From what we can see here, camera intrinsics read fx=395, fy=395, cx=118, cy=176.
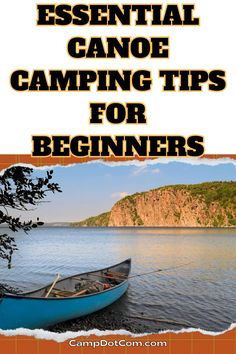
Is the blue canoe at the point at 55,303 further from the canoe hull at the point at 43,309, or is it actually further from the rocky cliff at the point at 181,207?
the rocky cliff at the point at 181,207

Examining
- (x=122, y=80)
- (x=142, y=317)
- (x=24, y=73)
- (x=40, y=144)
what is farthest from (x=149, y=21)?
(x=142, y=317)

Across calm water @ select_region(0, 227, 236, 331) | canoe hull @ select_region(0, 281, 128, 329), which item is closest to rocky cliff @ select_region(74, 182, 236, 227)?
Result: calm water @ select_region(0, 227, 236, 331)

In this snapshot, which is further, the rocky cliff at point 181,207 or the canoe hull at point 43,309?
the rocky cliff at point 181,207

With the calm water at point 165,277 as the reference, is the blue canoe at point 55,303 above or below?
above

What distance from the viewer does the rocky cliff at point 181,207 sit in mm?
26266

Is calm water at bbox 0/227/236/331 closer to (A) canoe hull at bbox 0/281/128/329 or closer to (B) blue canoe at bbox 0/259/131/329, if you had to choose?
(B) blue canoe at bbox 0/259/131/329

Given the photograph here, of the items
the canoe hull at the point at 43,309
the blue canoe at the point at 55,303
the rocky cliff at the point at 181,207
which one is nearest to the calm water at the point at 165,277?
the blue canoe at the point at 55,303

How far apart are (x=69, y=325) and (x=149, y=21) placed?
8264 mm

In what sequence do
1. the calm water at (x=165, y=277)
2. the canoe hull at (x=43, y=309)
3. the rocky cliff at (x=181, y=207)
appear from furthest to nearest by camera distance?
the rocky cliff at (x=181, y=207) < the calm water at (x=165, y=277) < the canoe hull at (x=43, y=309)

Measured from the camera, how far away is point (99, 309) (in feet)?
41.9

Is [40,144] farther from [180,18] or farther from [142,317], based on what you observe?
[142,317]

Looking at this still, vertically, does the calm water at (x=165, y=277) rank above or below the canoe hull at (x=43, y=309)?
below

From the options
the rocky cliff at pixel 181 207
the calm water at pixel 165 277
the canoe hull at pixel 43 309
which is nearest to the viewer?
the canoe hull at pixel 43 309

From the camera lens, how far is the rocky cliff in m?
26.3
